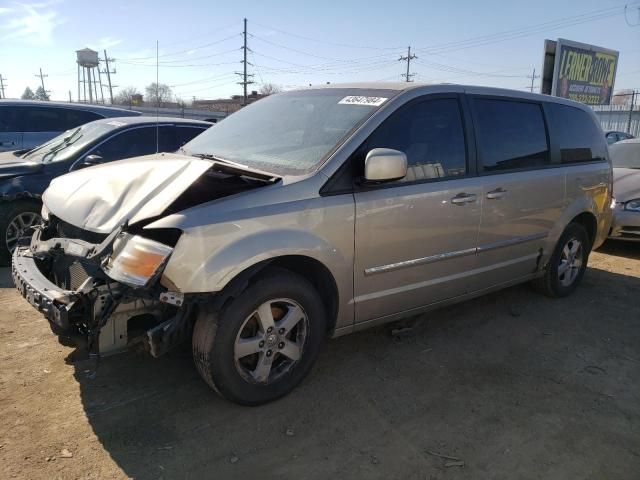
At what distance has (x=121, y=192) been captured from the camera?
2926 mm

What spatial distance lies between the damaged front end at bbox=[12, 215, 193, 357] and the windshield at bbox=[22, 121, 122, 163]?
142 inches

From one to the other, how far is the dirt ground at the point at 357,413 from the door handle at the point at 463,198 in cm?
110

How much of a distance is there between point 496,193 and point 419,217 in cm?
89

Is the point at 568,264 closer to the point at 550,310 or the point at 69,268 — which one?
the point at 550,310

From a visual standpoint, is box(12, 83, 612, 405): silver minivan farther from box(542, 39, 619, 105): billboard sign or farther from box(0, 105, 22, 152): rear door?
box(542, 39, 619, 105): billboard sign

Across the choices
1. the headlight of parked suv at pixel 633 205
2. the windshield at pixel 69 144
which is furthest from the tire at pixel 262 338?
the headlight of parked suv at pixel 633 205

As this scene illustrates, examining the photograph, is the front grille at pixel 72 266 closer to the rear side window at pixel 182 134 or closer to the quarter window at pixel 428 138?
the quarter window at pixel 428 138

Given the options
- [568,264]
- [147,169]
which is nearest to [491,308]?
[568,264]

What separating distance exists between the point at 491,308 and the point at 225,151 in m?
2.81

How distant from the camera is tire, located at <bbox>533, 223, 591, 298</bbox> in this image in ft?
15.9

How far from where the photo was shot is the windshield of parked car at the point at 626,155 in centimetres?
809

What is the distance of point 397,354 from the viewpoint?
3.68m

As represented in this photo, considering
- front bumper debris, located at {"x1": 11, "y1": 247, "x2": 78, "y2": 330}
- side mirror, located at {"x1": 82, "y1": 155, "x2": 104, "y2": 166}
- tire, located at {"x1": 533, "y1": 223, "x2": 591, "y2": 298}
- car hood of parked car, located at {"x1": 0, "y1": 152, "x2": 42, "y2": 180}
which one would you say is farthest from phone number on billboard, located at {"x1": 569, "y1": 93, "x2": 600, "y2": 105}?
front bumper debris, located at {"x1": 11, "y1": 247, "x2": 78, "y2": 330}

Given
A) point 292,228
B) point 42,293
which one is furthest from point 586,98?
point 42,293
